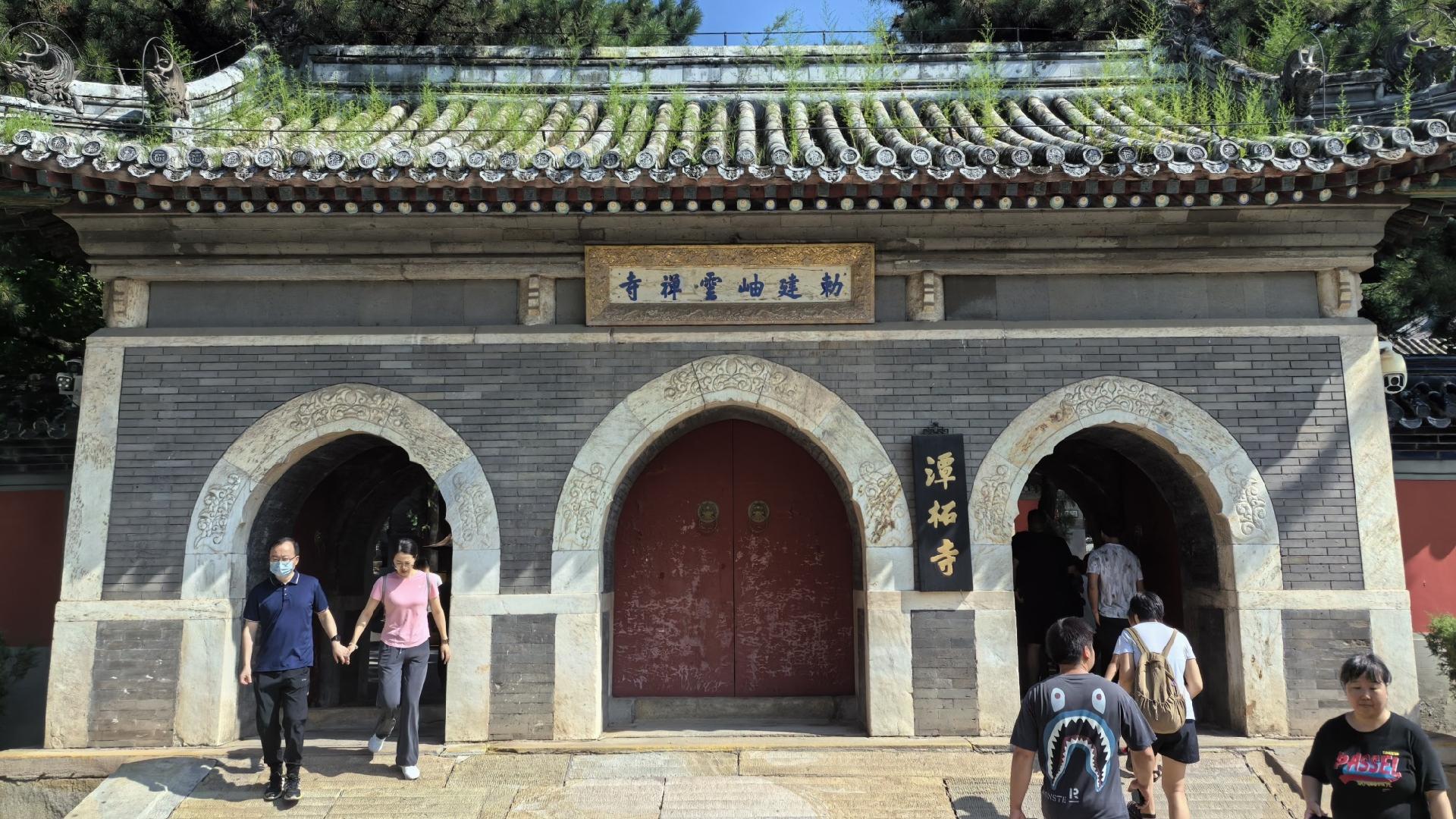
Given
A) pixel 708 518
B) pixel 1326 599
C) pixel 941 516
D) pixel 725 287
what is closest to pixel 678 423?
pixel 725 287

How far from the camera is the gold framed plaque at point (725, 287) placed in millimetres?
7227

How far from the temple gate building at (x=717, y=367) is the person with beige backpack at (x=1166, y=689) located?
1626 millimetres

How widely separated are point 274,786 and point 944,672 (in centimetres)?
430

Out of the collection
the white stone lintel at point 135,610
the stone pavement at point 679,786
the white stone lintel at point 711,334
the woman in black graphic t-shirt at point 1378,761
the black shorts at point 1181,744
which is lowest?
the stone pavement at point 679,786

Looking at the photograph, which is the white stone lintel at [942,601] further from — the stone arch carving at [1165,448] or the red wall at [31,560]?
the red wall at [31,560]

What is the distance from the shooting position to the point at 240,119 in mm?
8141

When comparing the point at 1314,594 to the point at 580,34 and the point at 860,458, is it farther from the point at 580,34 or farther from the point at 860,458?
the point at 580,34

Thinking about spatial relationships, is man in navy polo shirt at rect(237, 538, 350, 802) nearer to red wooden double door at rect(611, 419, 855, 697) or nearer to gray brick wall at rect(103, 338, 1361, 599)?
gray brick wall at rect(103, 338, 1361, 599)

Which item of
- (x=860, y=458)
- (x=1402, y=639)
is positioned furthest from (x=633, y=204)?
(x=1402, y=639)

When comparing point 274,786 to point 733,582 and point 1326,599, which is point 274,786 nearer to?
point 733,582

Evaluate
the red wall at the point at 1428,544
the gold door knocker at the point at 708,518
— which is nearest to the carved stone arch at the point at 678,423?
the gold door knocker at the point at 708,518

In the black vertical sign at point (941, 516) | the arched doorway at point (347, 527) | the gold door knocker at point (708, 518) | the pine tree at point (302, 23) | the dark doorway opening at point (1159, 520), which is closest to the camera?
the black vertical sign at point (941, 516)

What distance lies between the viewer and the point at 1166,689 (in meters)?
5.14

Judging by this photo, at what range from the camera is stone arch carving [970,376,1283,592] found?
6.93 meters
